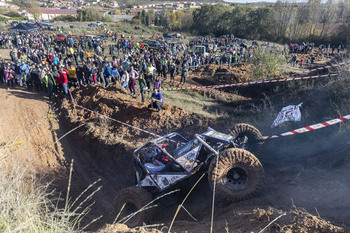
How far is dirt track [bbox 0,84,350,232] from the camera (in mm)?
4785

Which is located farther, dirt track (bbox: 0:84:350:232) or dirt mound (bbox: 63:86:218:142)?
dirt mound (bbox: 63:86:218:142)

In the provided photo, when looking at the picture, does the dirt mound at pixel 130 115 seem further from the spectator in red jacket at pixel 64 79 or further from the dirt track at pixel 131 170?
the spectator in red jacket at pixel 64 79

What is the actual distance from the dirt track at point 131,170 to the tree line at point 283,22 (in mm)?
36754

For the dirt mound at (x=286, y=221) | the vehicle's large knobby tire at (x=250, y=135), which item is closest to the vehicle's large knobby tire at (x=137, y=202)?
the dirt mound at (x=286, y=221)

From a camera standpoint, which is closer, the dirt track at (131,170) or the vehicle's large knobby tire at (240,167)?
the dirt track at (131,170)

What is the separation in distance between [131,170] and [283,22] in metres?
44.4

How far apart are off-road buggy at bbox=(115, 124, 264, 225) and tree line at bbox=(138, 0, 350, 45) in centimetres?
3858

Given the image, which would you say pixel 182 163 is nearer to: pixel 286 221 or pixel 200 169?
pixel 200 169

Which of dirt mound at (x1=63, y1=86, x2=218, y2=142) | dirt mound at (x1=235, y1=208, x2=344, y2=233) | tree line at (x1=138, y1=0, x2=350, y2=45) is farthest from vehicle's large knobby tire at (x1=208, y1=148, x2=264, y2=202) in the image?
tree line at (x1=138, y1=0, x2=350, y2=45)

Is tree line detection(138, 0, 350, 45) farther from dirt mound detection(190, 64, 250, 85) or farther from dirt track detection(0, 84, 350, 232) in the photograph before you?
dirt track detection(0, 84, 350, 232)

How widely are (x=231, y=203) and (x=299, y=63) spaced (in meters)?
22.8

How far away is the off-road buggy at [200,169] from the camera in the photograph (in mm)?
5508

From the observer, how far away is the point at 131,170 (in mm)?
8773

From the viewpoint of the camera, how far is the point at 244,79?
19.3 meters
